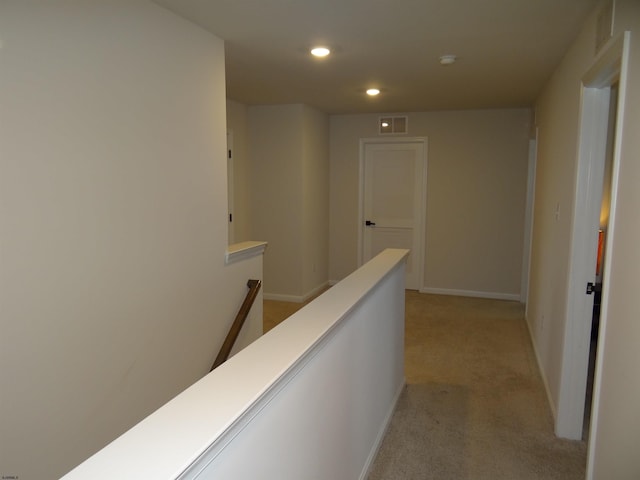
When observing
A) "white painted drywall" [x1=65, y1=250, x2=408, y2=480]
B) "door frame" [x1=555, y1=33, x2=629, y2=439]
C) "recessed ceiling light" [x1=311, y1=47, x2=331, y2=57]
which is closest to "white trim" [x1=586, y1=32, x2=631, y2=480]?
"door frame" [x1=555, y1=33, x2=629, y2=439]

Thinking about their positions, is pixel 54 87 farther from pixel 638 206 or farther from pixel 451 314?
pixel 451 314

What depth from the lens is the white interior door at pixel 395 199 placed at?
6098 millimetres

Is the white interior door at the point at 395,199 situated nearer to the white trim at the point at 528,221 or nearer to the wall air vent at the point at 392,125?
the wall air vent at the point at 392,125

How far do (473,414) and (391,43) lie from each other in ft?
8.00

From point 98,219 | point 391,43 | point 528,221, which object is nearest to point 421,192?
point 528,221

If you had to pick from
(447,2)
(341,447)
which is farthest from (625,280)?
(447,2)

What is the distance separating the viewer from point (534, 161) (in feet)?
17.4

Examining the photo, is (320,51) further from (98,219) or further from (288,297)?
(288,297)

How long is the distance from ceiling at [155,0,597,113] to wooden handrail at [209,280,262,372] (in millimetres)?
1650

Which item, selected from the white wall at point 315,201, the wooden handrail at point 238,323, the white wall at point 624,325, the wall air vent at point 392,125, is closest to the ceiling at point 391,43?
the white wall at point 624,325

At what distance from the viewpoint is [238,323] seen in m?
3.14

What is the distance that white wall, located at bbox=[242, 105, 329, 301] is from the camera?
5449 millimetres

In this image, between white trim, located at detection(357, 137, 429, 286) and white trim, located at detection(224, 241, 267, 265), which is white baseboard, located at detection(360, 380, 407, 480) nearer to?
white trim, located at detection(224, 241, 267, 265)

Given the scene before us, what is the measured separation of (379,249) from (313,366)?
16.1 ft
